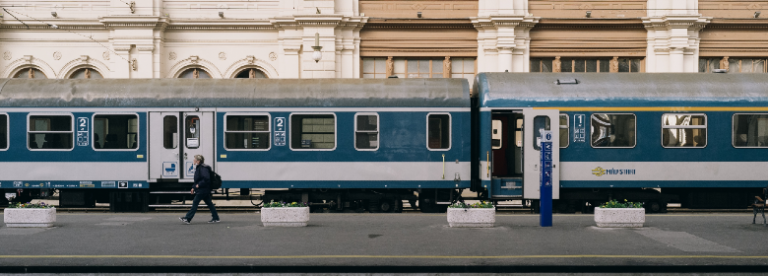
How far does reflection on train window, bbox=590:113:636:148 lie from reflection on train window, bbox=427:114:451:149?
3164 mm

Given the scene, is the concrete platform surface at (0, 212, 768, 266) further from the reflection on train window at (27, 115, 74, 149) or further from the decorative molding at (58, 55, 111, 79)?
the decorative molding at (58, 55, 111, 79)

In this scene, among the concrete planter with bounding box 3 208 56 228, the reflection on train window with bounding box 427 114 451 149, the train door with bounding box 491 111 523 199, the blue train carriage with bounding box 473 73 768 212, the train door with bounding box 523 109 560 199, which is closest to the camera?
the concrete planter with bounding box 3 208 56 228

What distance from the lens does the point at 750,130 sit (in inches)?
621

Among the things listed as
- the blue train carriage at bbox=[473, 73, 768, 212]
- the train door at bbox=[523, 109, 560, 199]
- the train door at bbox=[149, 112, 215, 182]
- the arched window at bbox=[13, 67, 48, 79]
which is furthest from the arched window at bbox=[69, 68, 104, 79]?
the train door at bbox=[523, 109, 560, 199]

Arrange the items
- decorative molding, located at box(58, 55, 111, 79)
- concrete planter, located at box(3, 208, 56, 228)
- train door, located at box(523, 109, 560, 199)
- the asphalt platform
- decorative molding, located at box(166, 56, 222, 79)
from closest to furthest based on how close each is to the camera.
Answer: the asphalt platform < concrete planter, located at box(3, 208, 56, 228) < train door, located at box(523, 109, 560, 199) < decorative molding, located at box(58, 55, 111, 79) < decorative molding, located at box(166, 56, 222, 79)

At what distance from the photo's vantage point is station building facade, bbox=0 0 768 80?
2534 centimetres

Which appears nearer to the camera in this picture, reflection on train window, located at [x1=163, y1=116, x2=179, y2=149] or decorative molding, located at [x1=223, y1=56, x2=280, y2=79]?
reflection on train window, located at [x1=163, y1=116, x2=179, y2=149]

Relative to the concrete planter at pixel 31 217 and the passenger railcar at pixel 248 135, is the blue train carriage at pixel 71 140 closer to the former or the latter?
the passenger railcar at pixel 248 135

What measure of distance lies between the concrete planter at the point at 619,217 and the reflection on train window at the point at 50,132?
11.6 meters

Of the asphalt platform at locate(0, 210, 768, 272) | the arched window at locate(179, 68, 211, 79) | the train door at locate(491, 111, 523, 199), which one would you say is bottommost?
the asphalt platform at locate(0, 210, 768, 272)

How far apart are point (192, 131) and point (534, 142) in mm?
7669

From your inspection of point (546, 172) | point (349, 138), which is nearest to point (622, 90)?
point (546, 172)

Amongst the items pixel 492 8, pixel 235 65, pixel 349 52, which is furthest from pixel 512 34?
pixel 235 65

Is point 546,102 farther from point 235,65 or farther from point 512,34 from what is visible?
point 235,65
